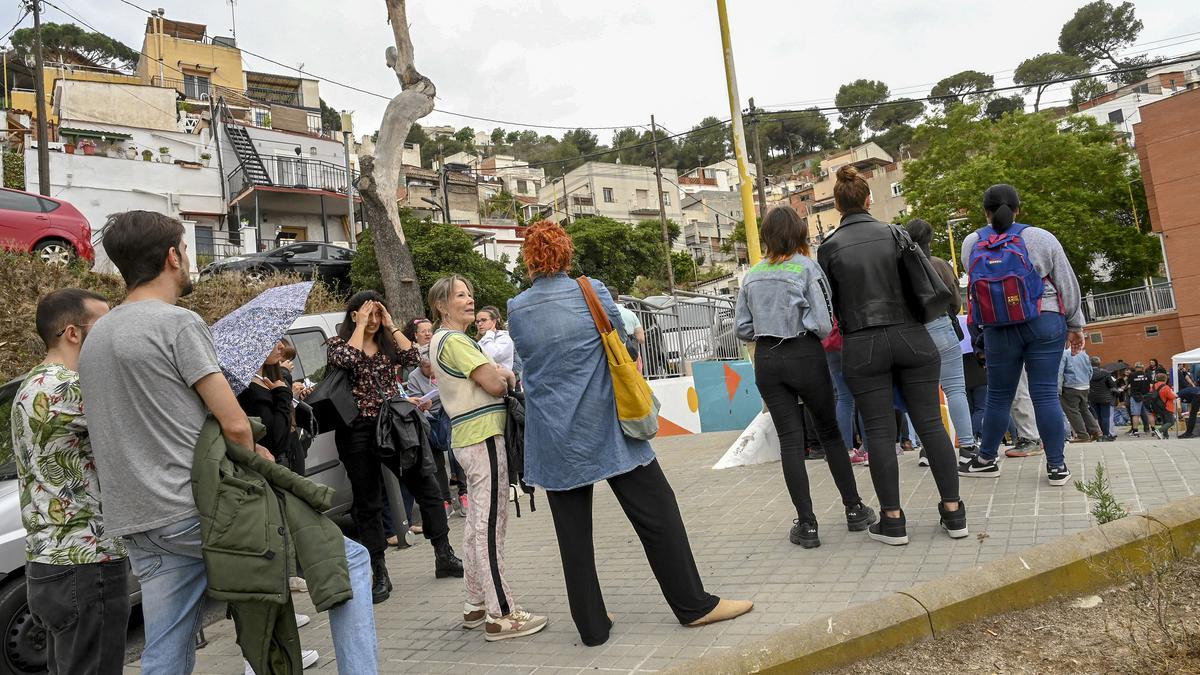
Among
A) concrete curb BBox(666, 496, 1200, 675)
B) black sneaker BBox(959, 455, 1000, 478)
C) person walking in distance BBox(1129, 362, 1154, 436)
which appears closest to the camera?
concrete curb BBox(666, 496, 1200, 675)

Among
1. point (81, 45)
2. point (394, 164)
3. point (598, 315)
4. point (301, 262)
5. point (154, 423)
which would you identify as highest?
point (81, 45)

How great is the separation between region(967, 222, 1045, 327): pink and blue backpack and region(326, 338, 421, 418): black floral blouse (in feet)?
12.8

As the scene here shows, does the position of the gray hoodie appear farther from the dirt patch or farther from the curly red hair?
the curly red hair

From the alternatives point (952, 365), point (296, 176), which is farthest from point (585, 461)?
point (296, 176)

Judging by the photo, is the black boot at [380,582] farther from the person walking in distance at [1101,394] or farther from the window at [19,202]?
the person walking in distance at [1101,394]

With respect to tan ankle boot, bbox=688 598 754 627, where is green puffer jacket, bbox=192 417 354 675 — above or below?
above

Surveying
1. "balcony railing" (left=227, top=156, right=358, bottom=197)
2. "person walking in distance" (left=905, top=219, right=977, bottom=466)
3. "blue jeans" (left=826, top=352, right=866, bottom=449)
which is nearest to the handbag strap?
"blue jeans" (left=826, top=352, right=866, bottom=449)

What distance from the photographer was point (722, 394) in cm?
1355

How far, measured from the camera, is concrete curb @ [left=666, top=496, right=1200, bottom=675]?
3.21m

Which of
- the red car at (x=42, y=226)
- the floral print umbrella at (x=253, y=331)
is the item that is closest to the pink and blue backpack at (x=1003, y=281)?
the floral print umbrella at (x=253, y=331)

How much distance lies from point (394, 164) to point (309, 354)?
7244 mm

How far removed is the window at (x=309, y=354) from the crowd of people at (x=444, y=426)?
3.61ft

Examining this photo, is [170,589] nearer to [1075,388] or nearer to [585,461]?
[585,461]

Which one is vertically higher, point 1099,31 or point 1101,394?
point 1099,31
